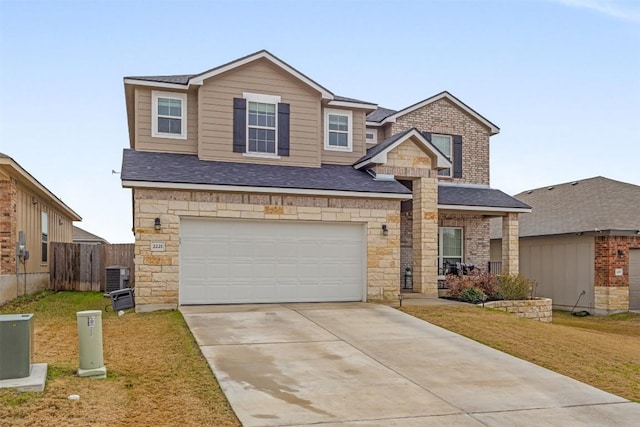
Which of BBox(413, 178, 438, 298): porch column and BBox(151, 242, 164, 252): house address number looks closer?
BBox(151, 242, 164, 252): house address number

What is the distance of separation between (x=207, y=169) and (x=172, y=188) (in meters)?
1.62

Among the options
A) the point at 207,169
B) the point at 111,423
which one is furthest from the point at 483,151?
the point at 111,423

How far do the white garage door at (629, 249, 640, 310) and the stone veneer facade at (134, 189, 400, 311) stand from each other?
440 inches

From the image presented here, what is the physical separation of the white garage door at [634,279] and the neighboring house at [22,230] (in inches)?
845

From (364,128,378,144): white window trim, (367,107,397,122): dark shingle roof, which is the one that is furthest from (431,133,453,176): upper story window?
(364,128,378,144): white window trim

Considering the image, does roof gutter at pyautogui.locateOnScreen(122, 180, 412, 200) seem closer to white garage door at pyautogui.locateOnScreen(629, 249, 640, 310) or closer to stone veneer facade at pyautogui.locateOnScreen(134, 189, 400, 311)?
stone veneer facade at pyautogui.locateOnScreen(134, 189, 400, 311)

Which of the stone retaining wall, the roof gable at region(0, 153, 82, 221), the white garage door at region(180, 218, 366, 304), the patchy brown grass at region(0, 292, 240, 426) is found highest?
the roof gable at region(0, 153, 82, 221)

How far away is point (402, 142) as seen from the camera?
699 inches

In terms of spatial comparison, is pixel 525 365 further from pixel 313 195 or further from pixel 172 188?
pixel 172 188

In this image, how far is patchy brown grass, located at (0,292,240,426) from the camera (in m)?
6.46

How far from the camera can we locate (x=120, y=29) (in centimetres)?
1371

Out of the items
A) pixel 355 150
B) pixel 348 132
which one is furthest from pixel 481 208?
pixel 348 132

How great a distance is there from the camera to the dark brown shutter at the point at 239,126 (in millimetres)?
16891

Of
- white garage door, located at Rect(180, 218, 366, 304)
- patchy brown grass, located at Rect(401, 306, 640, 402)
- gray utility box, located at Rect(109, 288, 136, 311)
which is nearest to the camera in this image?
patchy brown grass, located at Rect(401, 306, 640, 402)
